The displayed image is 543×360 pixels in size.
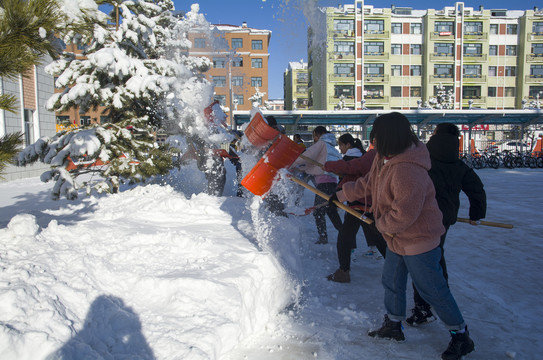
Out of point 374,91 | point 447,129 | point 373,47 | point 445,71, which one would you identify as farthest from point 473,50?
point 447,129

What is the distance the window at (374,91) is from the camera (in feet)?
164

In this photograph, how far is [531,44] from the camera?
50.6m

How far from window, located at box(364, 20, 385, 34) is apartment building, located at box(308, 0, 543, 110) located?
123mm

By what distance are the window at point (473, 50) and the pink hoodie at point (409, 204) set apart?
56892 mm

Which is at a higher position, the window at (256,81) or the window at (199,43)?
the window at (256,81)

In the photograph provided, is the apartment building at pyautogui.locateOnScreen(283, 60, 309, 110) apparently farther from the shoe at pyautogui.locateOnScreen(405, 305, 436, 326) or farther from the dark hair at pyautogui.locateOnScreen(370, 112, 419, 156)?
the dark hair at pyautogui.locateOnScreen(370, 112, 419, 156)

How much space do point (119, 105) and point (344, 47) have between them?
47537 millimetres

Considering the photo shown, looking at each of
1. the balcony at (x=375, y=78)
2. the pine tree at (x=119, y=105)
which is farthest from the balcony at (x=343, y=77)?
the pine tree at (x=119, y=105)

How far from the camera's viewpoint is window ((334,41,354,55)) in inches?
1938

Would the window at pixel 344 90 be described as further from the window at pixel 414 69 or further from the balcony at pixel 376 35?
the window at pixel 414 69

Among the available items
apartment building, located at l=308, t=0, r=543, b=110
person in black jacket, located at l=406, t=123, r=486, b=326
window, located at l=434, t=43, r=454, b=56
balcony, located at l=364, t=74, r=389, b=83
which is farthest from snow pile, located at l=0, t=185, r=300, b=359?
window, located at l=434, t=43, r=454, b=56

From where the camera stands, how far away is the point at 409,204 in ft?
8.34

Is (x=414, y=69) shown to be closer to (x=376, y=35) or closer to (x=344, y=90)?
(x=376, y=35)

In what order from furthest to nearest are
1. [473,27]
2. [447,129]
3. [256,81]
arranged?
[256,81], [473,27], [447,129]
